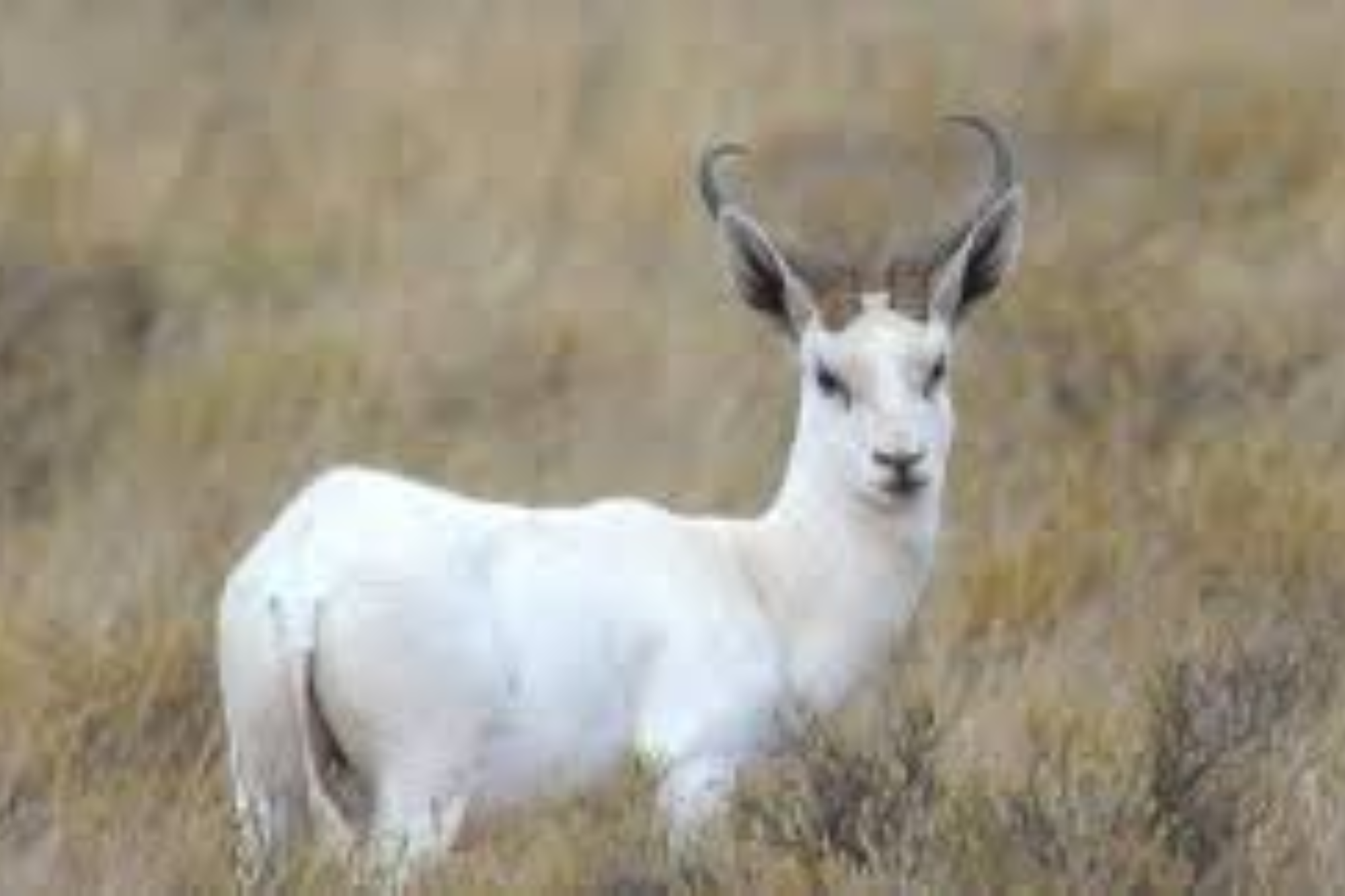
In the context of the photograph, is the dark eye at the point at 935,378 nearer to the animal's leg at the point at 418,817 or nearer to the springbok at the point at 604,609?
the springbok at the point at 604,609

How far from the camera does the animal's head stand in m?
6.77

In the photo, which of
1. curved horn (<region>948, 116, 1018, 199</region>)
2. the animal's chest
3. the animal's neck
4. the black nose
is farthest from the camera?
curved horn (<region>948, 116, 1018, 199</region>)

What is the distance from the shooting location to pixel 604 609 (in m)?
6.55

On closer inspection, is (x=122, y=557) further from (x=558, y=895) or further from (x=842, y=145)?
(x=842, y=145)

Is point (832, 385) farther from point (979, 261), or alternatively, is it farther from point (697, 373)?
point (697, 373)

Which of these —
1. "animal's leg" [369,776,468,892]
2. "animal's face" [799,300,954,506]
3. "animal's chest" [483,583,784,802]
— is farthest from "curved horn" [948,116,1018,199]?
"animal's leg" [369,776,468,892]

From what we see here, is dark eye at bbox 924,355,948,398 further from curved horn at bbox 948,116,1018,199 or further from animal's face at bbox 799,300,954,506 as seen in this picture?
curved horn at bbox 948,116,1018,199

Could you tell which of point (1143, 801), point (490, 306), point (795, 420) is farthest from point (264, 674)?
point (490, 306)

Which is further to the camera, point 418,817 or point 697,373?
point 697,373

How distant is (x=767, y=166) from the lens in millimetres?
11664

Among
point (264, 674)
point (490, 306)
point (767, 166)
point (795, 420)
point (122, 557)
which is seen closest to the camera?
point (264, 674)

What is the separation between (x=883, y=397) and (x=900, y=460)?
94 millimetres

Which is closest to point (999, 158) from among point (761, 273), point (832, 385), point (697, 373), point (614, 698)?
point (761, 273)

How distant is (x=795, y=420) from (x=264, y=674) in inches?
137
